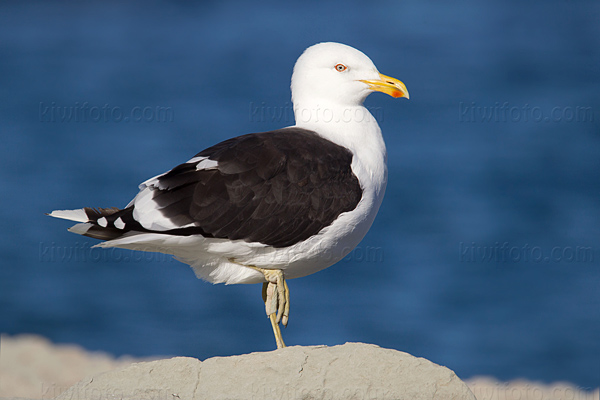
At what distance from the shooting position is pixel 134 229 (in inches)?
273

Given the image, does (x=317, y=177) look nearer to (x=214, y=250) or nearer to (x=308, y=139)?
(x=308, y=139)

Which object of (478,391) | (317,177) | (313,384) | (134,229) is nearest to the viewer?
(313,384)

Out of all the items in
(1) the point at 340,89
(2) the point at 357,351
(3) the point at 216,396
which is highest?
(1) the point at 340,89

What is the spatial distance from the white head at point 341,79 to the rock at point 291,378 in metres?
3.07

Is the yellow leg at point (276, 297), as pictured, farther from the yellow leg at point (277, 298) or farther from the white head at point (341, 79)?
the white head at point (341, 79)

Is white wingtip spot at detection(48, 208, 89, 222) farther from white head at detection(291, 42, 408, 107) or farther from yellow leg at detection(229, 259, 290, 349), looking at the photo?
white head at detection(291, 42, 408, 107)

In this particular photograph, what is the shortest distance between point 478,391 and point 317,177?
5.95 m

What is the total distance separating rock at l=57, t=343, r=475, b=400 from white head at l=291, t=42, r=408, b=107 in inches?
121

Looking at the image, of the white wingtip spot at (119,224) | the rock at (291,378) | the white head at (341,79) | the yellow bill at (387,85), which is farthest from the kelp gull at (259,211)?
the rock at (291,378)

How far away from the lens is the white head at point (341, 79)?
8.55 meters

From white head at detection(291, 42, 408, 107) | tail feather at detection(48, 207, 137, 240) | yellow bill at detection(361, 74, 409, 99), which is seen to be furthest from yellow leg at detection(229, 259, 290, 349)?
yellow bill at detection(361, 74, 409, 99)

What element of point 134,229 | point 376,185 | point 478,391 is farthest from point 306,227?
point 478,391

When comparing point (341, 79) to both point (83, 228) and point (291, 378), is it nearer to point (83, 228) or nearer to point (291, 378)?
point (83, 228)

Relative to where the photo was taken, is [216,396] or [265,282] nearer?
[216,396]
